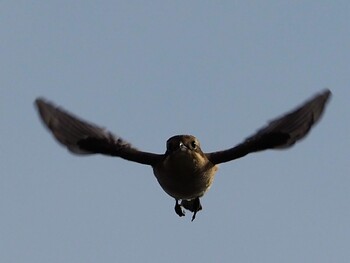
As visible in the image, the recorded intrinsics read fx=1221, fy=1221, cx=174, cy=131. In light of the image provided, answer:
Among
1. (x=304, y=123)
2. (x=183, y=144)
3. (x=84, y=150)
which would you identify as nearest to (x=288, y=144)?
(x=304, y=123)

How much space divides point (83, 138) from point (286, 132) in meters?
3.21

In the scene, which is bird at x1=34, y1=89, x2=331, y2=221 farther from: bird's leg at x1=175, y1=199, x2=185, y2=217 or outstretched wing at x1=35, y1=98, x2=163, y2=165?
bird's leg at x1=175, y1=199, x2=185, y2=217

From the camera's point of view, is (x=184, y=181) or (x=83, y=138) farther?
(x=83, y=138)

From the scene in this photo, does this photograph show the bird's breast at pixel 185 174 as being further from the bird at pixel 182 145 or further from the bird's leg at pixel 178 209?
the bird's leg at pixel 178 209

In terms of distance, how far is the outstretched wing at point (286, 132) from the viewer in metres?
18.7

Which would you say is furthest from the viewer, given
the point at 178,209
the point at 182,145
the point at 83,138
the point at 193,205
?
the point at 193,205

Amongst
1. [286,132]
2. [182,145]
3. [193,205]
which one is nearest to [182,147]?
[182,145]

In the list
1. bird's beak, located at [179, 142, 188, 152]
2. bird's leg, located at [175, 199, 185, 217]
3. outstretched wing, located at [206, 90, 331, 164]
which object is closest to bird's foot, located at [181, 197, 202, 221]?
bird's leg, located at [175, 199, 185, 217]

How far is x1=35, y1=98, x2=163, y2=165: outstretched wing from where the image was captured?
19.1 metres

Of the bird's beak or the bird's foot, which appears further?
the bird's foot

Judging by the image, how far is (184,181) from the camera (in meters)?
18.4

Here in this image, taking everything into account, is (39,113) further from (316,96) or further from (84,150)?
(316,96)

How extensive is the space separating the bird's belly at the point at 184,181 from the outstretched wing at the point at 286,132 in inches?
13.4

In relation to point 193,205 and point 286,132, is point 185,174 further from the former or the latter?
point 193,205
